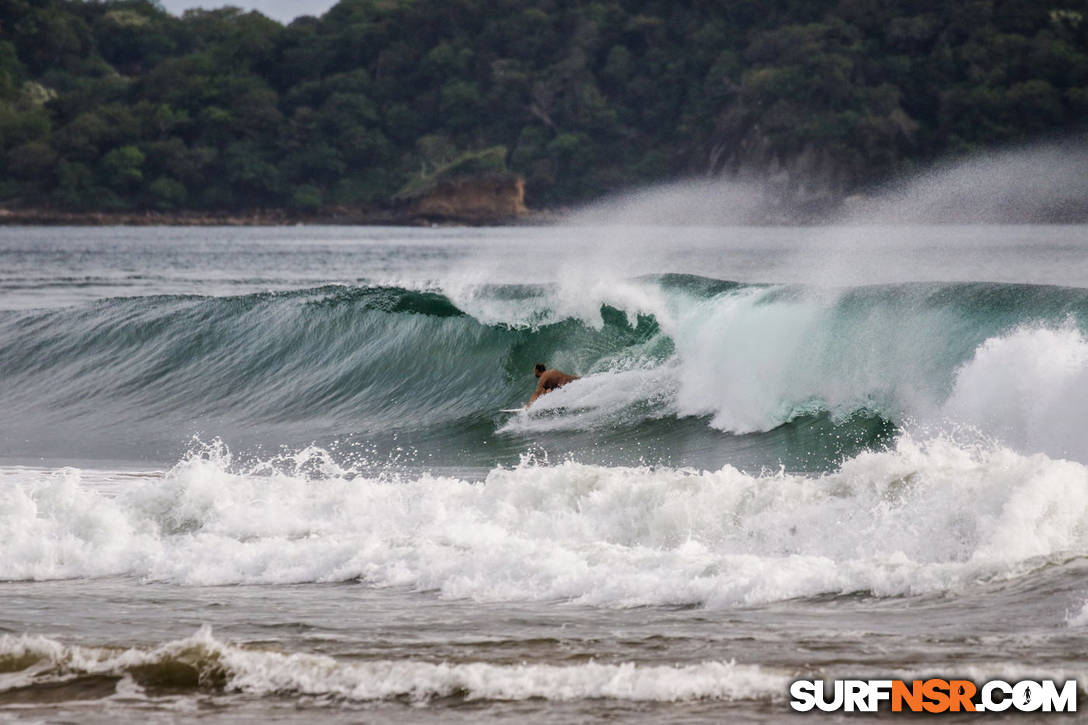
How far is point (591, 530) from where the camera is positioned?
8766 mm

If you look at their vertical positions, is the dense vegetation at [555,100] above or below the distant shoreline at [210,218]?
above

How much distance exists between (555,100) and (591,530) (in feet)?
406

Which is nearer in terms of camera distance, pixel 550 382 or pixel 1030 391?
pixel 1030 391

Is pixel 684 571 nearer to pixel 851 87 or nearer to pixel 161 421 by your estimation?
pixel 161 421

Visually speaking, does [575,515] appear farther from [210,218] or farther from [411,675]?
[210,218]

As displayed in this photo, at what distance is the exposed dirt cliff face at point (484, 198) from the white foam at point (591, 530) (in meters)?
109

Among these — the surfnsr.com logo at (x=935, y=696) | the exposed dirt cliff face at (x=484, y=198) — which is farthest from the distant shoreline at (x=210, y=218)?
the surfnsr.com logo at (x=935, y=696)

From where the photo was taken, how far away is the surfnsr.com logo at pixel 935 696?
5.64 m

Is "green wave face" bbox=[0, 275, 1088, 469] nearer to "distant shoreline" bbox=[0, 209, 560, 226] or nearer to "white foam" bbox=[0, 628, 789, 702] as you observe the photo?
"white foam" bbox=[0, 628, 789, 702]

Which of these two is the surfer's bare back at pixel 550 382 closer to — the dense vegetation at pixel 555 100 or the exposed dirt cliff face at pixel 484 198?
the dense vegetation at pixel 555 100

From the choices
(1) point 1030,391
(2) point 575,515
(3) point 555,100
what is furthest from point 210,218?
(2) point 575,515

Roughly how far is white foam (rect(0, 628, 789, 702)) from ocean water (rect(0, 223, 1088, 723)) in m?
0.02

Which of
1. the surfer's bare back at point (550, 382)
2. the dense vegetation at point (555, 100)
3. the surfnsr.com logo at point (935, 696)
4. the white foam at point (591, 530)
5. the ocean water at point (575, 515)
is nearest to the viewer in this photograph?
the surfnsr.com logo at point (935, 696)

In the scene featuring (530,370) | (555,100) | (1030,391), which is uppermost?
(555,100)
